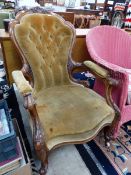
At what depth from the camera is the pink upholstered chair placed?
51.4 inches

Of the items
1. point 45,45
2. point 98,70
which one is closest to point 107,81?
point 98,70

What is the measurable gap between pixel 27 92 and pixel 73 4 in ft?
15.3

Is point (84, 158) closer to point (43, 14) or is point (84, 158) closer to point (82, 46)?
point (82, 46)

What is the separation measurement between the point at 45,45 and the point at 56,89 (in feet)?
1.21

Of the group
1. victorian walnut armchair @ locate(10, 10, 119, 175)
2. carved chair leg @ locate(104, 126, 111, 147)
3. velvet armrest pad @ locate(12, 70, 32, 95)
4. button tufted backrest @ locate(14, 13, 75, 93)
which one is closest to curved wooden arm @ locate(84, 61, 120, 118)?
victorian walnut armchair @ locate(10, 10, 119, 175)

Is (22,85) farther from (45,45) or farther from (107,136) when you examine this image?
(107,136)

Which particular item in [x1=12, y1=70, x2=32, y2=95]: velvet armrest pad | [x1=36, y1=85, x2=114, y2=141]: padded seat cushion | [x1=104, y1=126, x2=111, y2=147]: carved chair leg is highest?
[x1=12, y1=70, x2=32, y2=95]: velvet armrest pad

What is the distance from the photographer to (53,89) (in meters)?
1.45

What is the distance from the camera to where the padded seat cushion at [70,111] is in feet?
3.48

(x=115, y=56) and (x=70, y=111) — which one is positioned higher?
(x=115, y=56)

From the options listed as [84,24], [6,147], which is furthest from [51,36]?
→ [84,24]

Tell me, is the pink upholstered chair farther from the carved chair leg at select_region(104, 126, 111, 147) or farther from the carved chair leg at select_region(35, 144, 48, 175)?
the carved chair leg at select_region(35, 144, 48, 175)

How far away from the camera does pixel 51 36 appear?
4.69 feet

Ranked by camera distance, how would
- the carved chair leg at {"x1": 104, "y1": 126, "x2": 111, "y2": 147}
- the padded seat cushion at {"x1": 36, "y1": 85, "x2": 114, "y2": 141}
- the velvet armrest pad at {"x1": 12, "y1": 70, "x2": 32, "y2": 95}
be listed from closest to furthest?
the velvet armrest pad at {"x1": 12, "y1": 70, "x2": 32, "y2": 95} < the padded seat cushion at {"x1": 36, "y1": 85, "x2": 114, "y2": 141} < the carved chair leg at {"x1": 104, "y1": 126, "x2": 111, "y2": 147}
